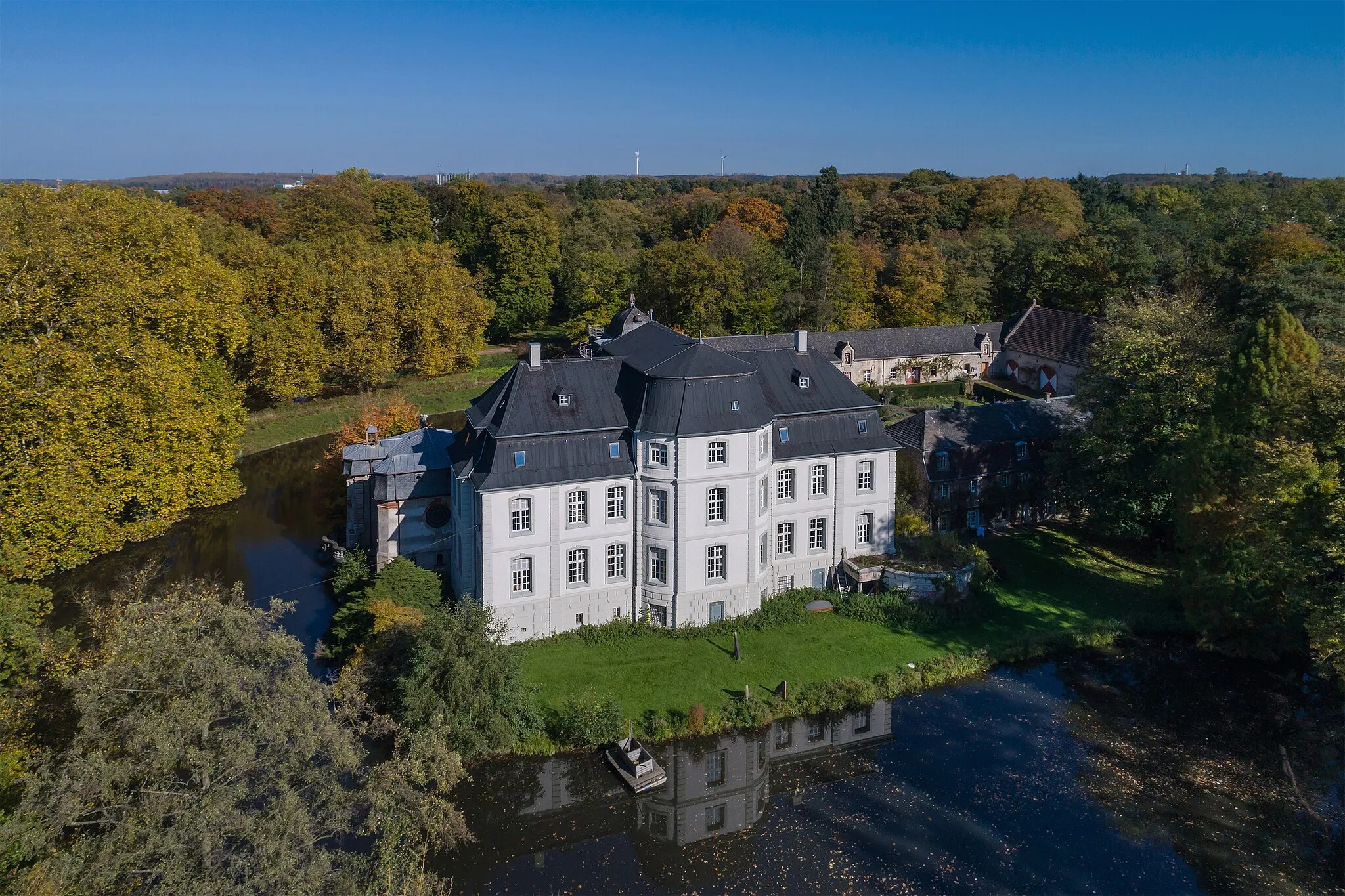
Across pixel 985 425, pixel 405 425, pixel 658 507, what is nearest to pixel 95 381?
pixel 405 425

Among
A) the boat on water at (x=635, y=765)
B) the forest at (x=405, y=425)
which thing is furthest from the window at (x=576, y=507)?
the boat on water at (x=635, y=765)

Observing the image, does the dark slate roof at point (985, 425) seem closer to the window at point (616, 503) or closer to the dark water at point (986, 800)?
the dark water at point (986, 800)

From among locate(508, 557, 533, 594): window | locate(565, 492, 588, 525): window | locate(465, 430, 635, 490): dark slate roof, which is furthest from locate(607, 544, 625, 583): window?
locate(508, 557, 533, 594): window

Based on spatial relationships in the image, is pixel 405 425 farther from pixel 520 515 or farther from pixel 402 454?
pixel 520 515

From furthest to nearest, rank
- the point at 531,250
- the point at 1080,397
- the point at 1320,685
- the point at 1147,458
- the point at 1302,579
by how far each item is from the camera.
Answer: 1. the point at 531,250
2. the point at 1080,397
3. the point at 1147,458
4. the point at 1320,685
5. the point at 1302,579

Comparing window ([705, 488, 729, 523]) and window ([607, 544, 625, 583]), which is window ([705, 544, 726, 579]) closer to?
window ([705, 488, 729, 523])

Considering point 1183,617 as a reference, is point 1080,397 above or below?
above

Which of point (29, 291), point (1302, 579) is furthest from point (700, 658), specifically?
point (29, 291)

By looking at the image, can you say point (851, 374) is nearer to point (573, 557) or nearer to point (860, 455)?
point (860, 455)
